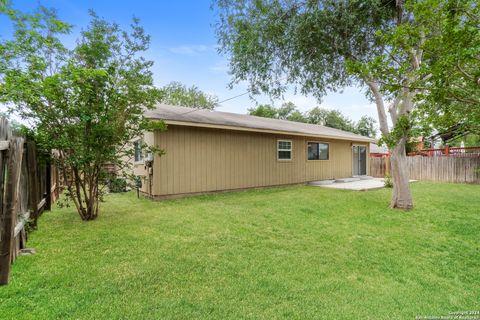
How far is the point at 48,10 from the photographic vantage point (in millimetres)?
5035

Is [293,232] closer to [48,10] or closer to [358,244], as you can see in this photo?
[358,244]

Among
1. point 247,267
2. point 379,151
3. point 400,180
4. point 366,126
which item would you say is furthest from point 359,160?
point 366,126

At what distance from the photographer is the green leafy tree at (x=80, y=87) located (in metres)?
4.44

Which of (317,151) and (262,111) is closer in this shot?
(317,151)

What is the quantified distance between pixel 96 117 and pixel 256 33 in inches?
180

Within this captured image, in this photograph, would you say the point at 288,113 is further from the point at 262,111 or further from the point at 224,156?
the point at 224,156

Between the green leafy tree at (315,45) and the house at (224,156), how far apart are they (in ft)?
6.39

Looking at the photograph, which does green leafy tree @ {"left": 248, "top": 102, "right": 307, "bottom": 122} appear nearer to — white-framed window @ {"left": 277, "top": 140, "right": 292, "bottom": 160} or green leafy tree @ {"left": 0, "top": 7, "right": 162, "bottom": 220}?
white-framed window @ {"left": 277, "top": 140, "right": 292, "bottom": 160}

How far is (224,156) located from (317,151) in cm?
550

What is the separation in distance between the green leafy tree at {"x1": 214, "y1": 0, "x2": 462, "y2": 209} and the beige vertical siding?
84.5 inches

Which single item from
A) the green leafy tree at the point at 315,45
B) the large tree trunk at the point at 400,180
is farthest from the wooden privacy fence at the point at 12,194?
the large tree trunk at the point at 400,180

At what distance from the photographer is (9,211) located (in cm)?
283

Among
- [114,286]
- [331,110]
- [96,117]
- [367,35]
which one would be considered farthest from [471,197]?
[331,110]

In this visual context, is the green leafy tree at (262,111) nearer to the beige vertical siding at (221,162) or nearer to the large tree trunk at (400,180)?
the beige vertical siding at (221,162)
